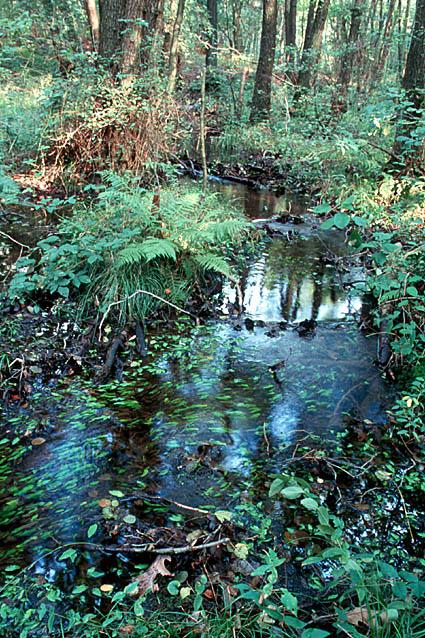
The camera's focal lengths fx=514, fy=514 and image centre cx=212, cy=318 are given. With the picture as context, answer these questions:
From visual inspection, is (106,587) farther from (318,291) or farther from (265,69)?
(265,69)

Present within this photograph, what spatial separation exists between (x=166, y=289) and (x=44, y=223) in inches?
120

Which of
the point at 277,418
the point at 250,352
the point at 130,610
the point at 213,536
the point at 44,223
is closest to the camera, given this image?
the point at 130,610

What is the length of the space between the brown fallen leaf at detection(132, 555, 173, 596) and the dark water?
1.61ft

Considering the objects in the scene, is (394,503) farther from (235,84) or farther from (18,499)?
(235,84)

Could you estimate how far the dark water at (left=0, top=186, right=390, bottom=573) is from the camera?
3182 mm

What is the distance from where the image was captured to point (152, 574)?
8.46ft

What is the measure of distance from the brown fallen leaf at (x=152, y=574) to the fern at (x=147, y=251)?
10.4 feet

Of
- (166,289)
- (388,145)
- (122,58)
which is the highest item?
(122,58)

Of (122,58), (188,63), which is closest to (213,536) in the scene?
(122,58)

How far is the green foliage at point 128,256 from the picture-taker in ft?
17.7

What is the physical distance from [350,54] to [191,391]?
1726cm

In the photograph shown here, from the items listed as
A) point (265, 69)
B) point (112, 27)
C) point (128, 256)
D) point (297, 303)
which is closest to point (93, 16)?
point (112, 27)

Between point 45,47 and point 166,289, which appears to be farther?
point 45,47

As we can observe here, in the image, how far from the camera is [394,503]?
10.3 ft
